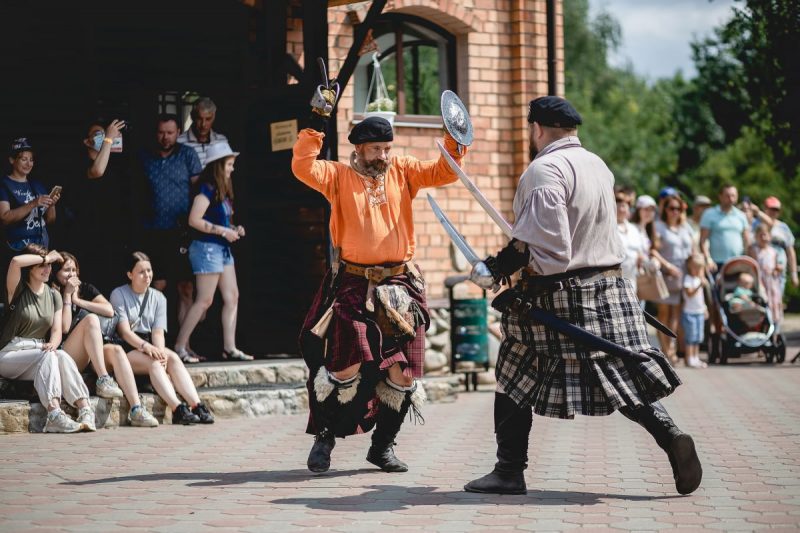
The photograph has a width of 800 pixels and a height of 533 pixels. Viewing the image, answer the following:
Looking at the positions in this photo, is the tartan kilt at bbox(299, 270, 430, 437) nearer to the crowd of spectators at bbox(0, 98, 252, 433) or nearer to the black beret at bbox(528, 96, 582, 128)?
Result: the black beret at bbox(528, 96, 582, 128)

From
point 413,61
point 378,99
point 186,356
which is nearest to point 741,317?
point 413,61

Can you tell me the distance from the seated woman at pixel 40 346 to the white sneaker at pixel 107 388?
6.7 inches

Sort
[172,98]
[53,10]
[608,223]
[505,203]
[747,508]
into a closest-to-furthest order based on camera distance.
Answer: [747,508], [608,223], [53,10], [172,98], [505,203]

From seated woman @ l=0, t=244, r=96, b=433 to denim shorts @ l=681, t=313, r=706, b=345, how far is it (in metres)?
7.70

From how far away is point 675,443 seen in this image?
668 cm

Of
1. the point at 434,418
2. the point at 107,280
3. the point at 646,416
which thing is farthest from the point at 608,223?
the point at 107,280

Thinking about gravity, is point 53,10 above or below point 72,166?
above

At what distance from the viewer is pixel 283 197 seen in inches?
482

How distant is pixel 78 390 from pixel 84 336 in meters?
0.49

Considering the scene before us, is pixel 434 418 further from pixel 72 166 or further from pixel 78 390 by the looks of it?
pixel 72 166

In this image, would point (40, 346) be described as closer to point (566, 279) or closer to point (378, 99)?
point (378, 99)

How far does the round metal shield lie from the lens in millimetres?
7465

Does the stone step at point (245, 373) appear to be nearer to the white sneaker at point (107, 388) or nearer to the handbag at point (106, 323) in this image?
the handbag at point (106, 323)

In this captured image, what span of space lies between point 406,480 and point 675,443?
5.43 ft
